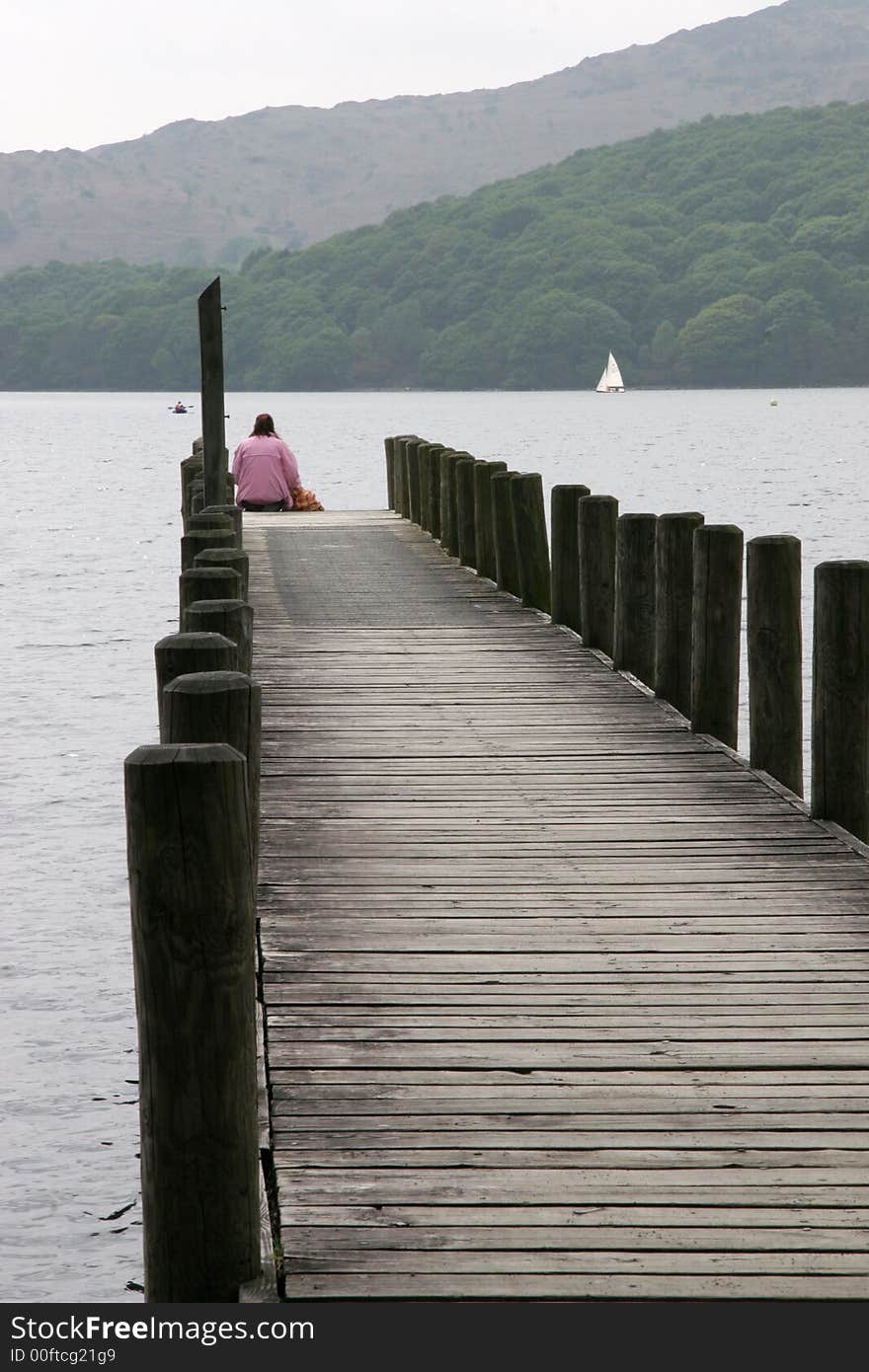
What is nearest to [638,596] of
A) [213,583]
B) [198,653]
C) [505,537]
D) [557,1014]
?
[213,583]

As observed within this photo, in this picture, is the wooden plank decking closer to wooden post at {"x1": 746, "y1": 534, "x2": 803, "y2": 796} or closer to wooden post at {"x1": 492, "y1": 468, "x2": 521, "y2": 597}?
wooden post at {"x1": 746, "y1": 534, "x2": 803, "y2": 796}

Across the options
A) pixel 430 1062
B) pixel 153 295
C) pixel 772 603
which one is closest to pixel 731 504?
pixel 772 603

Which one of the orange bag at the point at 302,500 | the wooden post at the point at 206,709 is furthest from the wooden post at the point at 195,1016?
the orange bag at the point at 302,500

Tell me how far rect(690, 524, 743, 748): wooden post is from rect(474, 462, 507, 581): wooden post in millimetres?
6637

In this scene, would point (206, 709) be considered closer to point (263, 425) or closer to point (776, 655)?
point (776, 655)

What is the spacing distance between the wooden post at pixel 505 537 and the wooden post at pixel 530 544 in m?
A: 0.29

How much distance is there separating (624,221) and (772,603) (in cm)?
15530

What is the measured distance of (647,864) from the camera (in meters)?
6.50

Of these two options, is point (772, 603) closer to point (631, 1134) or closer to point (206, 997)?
point (631, 1134)

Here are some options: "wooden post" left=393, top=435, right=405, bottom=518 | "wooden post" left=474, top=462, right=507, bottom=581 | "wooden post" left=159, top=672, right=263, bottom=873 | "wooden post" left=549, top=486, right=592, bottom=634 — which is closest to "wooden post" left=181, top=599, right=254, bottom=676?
"wooden post" left=159, top=672, right=263, bottom=873

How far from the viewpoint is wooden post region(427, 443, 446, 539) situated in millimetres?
19406

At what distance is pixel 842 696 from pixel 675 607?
244 centimetres

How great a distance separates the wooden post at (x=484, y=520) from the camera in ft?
50.8

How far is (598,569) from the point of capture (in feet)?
37.3
